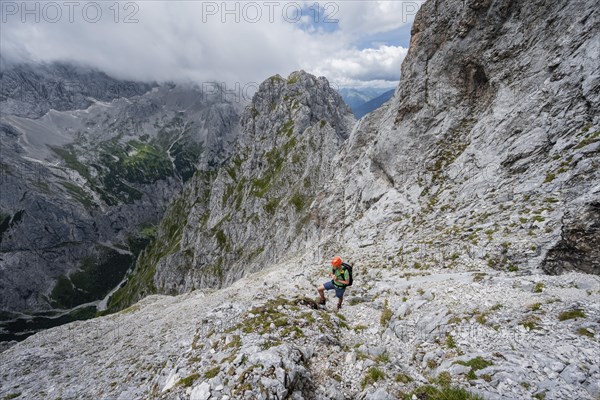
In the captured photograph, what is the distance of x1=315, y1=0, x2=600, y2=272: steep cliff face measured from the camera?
1864 centimetres

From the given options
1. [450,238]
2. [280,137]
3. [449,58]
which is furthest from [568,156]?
[280,137]

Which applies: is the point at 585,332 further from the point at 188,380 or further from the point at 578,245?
the point at 188,380

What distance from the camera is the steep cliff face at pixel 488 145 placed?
18.6 metres

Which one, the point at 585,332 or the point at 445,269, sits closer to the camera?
the point at 585,332

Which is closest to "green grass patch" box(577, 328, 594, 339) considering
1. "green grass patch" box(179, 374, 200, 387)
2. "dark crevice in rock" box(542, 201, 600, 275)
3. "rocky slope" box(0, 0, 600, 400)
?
"rocky slope" box(0, 0, 600, 400)

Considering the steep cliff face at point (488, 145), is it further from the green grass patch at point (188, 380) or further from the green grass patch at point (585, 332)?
the green grass patch at point (188, 380)

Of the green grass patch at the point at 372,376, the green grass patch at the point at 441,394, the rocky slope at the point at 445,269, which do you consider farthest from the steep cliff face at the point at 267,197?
the green grass patch at the point at 441,394

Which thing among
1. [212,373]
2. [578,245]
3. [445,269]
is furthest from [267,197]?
[212,373]

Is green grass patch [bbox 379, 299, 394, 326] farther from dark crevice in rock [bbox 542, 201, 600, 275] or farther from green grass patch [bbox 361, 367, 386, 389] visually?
dark crevice in rock [bbox 542, 201, 600, 275]

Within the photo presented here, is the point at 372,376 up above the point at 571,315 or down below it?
below

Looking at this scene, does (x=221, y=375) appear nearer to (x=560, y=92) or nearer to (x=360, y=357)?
(x=360, y=357)

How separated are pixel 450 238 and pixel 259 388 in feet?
60.7

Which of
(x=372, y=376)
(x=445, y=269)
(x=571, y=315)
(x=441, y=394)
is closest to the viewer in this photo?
(x=441, y=394)

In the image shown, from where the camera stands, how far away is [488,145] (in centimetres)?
2802
